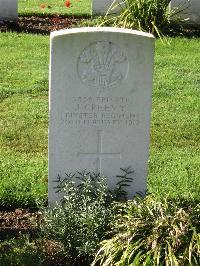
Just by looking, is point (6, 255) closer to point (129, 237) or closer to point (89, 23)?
point (129, 237)

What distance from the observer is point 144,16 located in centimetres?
1318

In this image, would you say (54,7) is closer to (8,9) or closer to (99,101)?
(8,9)

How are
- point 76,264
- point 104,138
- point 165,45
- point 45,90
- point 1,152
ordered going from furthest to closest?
point 165,45, point 45,90, point 1,152, point 104,138, point 76,264

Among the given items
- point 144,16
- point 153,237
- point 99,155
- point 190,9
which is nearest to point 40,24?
point 144,16

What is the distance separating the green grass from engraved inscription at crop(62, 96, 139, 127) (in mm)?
9901

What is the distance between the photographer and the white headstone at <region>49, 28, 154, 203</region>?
5.97m

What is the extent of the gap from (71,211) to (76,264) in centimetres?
41

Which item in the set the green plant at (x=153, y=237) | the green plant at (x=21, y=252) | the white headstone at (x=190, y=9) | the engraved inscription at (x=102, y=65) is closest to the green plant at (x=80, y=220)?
the green plant at (x=153, y=237)

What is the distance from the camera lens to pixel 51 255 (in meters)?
5.68

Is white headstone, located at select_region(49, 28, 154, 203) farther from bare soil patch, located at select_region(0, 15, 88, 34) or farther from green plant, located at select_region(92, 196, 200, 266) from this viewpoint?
bare soil patch, located at select_region(0, 15, 88, 34)

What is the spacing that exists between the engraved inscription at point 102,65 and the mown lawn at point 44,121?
1101mm

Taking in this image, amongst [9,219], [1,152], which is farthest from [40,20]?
[9,219]

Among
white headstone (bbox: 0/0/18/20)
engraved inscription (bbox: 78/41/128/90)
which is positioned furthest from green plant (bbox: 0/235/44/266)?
white headstone (bbox: 0/0/18/20)

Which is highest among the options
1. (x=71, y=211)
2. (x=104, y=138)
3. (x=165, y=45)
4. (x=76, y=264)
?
(x=165, y=45)
